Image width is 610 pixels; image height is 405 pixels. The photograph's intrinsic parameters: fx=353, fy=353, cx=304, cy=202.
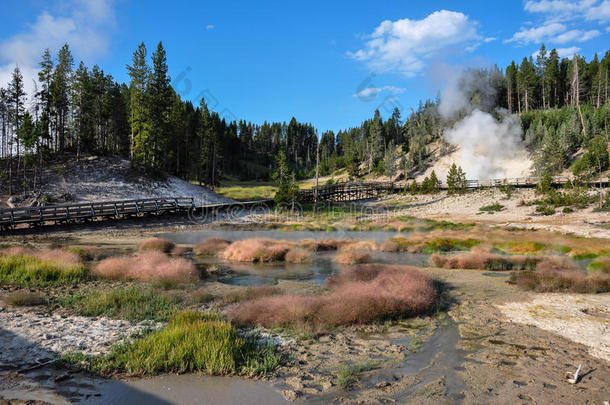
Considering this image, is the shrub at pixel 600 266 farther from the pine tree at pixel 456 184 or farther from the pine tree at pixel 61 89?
the pine tree at pixel 61 89

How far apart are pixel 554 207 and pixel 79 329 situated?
53.7m

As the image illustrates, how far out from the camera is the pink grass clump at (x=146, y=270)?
588 inches

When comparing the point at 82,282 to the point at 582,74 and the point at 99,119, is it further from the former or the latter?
the point at 582,74

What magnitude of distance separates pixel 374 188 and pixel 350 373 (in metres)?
75.1

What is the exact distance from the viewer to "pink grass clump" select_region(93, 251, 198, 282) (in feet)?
49.0

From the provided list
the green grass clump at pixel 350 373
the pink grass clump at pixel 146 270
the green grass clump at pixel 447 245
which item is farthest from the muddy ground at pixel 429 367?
the green grass clump at pixel 447 245

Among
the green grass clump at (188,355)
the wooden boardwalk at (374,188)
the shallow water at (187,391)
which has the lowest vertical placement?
the shallow water at (187,391)

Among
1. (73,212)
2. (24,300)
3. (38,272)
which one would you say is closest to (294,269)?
(38,272)

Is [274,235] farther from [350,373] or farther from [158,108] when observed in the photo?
[158,108]

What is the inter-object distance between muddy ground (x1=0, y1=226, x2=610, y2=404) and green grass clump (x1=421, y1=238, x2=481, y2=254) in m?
14.9

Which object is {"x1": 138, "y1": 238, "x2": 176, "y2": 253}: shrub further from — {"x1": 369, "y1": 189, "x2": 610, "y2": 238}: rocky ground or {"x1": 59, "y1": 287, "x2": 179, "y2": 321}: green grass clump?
{"x1": 369, "y1": 189, "x2": 610, "y2": 238}: rocky ground

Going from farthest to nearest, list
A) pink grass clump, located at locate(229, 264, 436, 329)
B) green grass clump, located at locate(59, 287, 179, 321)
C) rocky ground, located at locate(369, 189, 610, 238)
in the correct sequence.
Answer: rocky ground, located at locate(369, 189, 610, 238)
green grass clump, located at locate(59, 287, 179, 321)
pink grass clump, located at locate(229, 264, 436, 329)

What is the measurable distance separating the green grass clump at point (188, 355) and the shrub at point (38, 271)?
850cm

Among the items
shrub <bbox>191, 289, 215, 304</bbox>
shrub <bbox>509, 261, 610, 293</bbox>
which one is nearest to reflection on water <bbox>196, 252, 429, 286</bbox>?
shrub <bbox>191, 289, 215, 304</bbox>
